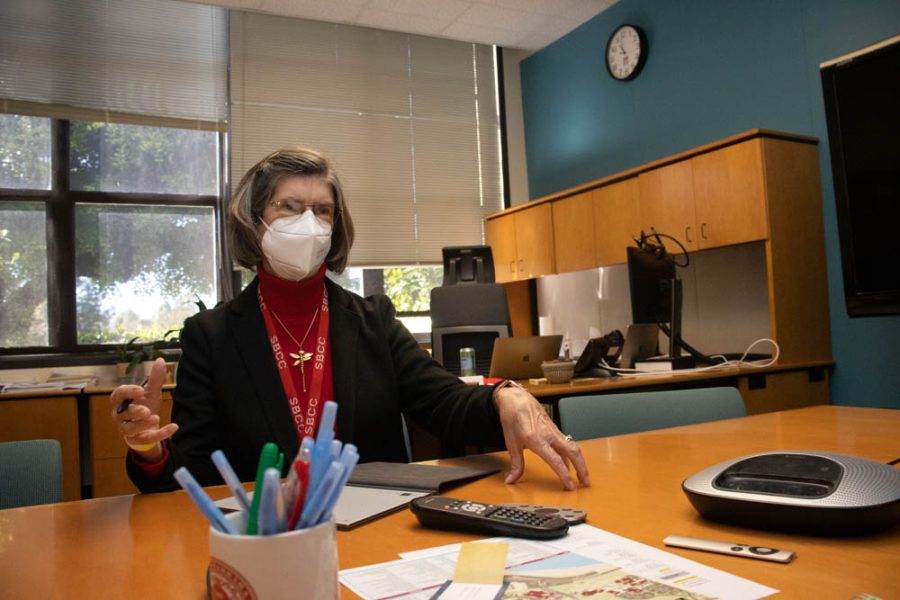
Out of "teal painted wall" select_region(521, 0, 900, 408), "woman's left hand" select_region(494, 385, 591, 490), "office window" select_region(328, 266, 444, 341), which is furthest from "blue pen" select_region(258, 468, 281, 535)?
"office window" select_region(328, 266, 444, 341)

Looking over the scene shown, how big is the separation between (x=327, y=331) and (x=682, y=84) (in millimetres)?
3563

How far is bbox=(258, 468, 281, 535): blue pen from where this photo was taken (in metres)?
0.44

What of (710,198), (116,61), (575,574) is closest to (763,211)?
(710,198)

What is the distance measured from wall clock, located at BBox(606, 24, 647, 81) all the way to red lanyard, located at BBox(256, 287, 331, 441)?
3780 mm

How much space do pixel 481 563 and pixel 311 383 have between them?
0.88 meters

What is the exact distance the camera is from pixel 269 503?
0.45 m

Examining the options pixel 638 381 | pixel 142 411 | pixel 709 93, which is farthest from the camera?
pixel 709 93

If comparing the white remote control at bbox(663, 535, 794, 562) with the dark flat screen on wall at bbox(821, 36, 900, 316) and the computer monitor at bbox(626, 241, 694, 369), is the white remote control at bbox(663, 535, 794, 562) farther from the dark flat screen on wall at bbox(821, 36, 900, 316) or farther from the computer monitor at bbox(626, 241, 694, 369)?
the computer monitor at bbox(626, 241, 694, 369)

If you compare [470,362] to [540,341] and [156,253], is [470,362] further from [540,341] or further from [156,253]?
[156,253]

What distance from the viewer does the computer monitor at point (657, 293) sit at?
325cm

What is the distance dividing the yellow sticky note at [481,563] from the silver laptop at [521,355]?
2.35m

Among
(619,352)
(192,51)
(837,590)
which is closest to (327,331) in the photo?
(837,590)

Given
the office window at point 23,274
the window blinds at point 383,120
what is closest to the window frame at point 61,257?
the office window at point 23,274

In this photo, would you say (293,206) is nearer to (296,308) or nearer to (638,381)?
(296,308)
